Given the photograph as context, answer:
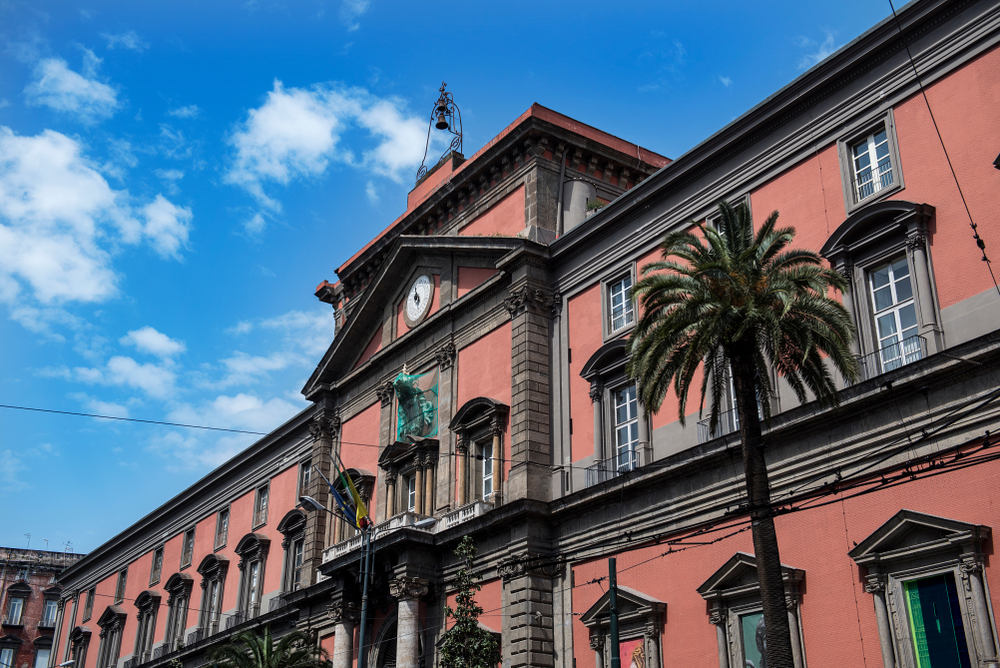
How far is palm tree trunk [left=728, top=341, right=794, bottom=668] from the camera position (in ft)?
55.4

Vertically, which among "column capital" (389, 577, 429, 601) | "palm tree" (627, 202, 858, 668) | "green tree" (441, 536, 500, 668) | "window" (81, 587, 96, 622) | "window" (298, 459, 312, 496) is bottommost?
"green tree" (441, 536, 500, 668)

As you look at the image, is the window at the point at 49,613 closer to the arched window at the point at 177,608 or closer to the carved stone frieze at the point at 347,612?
the arched window at the point at 177,608

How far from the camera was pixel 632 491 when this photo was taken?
24.7 meters

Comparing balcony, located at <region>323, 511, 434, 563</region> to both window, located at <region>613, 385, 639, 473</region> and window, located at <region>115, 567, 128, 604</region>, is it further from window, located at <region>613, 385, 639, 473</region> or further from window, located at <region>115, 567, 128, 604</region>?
window, located at <region>115, 567, 128, 604</region>

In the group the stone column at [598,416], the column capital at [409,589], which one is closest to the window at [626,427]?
the stone column at [598,416]

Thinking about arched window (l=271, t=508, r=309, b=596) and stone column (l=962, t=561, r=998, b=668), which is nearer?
stone column (l=962, t=561, r=998, b=668)

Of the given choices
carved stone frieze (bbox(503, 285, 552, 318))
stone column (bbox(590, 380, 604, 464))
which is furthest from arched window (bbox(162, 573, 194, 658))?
stone column (bbox(590, 380, 604, 464))

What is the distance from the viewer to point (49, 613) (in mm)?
73562

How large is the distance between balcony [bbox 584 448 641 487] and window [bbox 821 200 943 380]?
22.0 ft

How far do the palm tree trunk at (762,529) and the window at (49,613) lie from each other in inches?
2635

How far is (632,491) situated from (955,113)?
34.9 feet

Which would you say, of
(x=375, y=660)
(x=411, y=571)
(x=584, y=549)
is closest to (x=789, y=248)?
(x=584, y=549)

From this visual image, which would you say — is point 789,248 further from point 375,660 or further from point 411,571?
point 375,660

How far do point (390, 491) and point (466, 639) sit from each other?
8.62 metres
